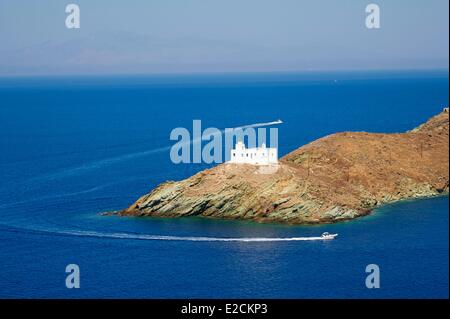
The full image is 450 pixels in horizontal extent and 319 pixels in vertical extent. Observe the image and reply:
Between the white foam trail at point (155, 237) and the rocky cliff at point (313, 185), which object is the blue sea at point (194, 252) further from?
the rocky cliff at point (313, 185)

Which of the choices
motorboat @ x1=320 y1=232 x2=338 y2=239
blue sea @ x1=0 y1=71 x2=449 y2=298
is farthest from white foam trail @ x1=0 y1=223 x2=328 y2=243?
motorboat @ x1=320 y1=232 x2=338 y2=239

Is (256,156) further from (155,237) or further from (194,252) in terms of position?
(194,252)

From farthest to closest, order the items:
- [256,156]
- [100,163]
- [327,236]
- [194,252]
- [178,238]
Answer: [100,163] → [256,156] → [178,238] → [327,236] → [194,252]

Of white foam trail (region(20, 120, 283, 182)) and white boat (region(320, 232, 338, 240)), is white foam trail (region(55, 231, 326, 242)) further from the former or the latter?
white foam trail (region(20, 120, 283, 182))

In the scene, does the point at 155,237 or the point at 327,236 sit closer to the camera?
the point at 327,236

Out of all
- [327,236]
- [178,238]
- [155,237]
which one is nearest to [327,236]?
[327,236]

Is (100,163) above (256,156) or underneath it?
underneath
